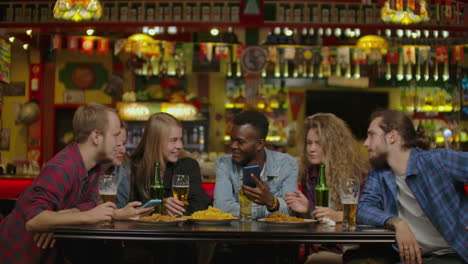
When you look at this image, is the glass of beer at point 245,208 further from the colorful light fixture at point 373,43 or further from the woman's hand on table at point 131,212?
the colorful light fixture at point 373,43

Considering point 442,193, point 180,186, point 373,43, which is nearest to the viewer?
point 442,193

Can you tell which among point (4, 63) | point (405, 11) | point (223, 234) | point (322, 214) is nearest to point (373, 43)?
point (405, 11)

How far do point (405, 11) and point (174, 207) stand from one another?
470 centimetres

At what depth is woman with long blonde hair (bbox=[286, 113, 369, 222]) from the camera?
3.70 meters

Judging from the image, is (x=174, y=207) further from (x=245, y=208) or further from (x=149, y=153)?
(x=149, y=153)

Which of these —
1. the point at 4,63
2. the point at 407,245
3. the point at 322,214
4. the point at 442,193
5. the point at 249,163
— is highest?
the point at 4,63

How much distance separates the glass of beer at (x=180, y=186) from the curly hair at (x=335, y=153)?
89 cm

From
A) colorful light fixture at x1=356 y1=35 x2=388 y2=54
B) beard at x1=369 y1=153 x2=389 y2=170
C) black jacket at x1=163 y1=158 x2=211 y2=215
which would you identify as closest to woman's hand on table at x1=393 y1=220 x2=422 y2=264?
beard at x1=369 y1=153 x2=389 y2=170

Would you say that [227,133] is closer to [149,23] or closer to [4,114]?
[149,23]

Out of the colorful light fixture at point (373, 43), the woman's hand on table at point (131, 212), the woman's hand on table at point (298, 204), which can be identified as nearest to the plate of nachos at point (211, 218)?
the woman's hand on table at point (131, 212)

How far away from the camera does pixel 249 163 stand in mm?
3807

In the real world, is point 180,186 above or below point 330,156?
below

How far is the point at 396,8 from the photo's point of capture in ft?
22.3

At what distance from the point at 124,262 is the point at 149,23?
210 inches
